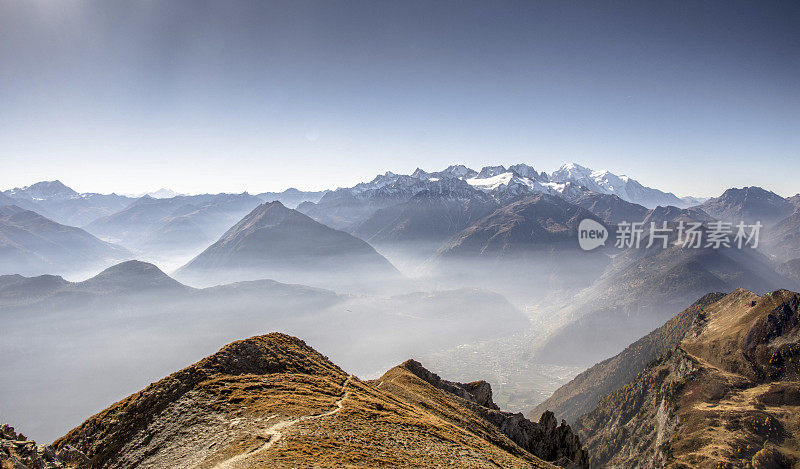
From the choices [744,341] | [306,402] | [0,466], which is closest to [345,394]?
[306,402]

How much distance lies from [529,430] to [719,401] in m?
80.2

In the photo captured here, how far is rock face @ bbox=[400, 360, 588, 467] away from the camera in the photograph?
202ft

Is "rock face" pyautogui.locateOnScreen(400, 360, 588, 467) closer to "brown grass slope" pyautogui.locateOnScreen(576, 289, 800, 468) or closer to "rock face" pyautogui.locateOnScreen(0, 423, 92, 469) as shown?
"brown grass slope" pyautogui.locateOnScreen(576, 289, 800, 468)

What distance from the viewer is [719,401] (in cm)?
10331

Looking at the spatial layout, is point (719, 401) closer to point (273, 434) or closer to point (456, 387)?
point (456, 387)

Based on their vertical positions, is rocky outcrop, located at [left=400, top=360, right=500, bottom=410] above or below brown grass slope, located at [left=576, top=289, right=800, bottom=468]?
above

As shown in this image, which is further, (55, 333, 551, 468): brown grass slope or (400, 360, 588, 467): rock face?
(400, 360, 588, 467): rock face

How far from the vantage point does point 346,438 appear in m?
31.1

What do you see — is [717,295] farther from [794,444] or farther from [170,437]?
[170,437]

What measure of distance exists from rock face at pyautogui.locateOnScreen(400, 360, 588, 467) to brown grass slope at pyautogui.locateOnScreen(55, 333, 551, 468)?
19.4m

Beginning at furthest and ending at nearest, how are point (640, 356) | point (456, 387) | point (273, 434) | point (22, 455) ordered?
point (640, 356)
point (456, 387)
point (273, 434)
point (22, 455)

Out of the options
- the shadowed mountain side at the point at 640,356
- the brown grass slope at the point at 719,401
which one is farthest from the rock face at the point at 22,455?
the shadowed mountain side at the point at 640,356

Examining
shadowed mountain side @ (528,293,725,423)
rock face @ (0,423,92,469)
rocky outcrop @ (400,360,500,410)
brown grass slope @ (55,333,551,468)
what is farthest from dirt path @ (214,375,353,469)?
shadowed mountain side @ (528,293,725,423)

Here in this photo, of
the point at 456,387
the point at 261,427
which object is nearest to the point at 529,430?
the point at 456,387
